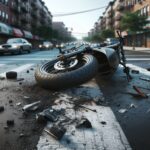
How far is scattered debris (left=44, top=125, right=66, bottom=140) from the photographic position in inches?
128

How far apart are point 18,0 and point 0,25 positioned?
78.0 feet

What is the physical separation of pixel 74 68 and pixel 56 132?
3255 millimetres

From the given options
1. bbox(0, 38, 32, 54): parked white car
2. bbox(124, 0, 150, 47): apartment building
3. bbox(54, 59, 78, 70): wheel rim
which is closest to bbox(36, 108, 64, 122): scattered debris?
bbox(54, 59, 78, 70): wheel rim

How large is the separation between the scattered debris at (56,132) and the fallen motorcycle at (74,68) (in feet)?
7.51

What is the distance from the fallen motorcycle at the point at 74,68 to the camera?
571 cm

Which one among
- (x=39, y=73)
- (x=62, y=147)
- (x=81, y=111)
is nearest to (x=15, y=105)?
(x=81, y=111)

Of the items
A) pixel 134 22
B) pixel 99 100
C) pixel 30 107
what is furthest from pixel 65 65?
pixel 134 22

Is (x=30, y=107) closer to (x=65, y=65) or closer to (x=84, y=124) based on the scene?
(x=84, y=124)

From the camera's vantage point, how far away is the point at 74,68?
645 centimetres

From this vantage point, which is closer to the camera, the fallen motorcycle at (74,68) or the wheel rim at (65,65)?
the fallen motorcycle at (74,68)

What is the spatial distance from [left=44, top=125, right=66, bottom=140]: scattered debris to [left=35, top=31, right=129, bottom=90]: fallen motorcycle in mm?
2290

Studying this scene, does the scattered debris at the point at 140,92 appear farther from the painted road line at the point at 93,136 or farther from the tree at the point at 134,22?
the tree at the point at 134,22

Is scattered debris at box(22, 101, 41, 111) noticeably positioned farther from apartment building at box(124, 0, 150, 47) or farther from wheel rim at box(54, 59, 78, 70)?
apartment building at box(124, 0, 150, 47)

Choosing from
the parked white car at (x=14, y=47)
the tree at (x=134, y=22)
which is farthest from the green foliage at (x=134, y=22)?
the parked white car at (x=14, y=47)
